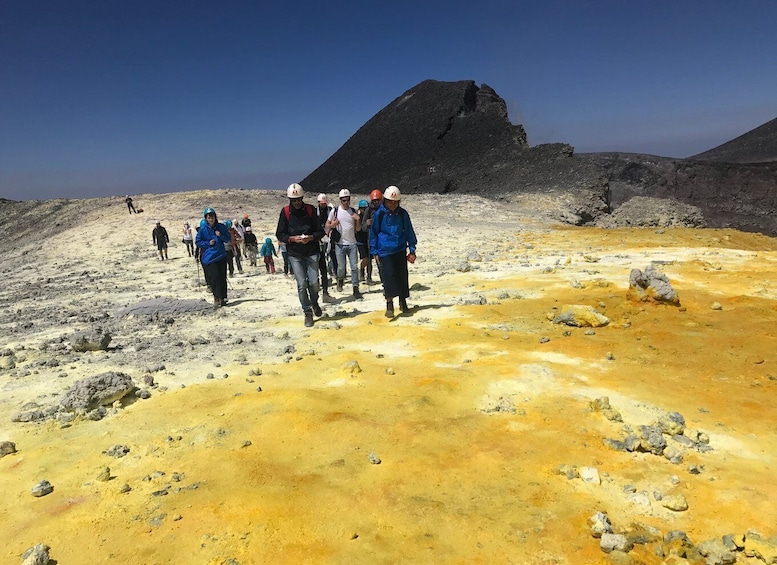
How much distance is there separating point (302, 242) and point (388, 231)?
1264 millimetres

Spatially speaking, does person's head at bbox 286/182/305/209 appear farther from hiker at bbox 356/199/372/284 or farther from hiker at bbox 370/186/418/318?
hiker at bbox 356/199/372/284

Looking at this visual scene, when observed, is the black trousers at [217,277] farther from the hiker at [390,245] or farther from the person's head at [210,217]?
the hiker at [390,245]

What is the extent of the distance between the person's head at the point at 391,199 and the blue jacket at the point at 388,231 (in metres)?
0.07

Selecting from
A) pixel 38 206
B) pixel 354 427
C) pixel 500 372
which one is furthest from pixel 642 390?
pixel 38 206

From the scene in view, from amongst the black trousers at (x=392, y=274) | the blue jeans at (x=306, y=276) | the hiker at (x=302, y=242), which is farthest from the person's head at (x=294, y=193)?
the black trousers at (x=392, y=274)

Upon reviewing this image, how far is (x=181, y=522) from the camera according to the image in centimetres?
280

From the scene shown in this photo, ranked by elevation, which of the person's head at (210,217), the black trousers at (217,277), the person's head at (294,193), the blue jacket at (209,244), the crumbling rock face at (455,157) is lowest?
A: the black trousers at (217,277)

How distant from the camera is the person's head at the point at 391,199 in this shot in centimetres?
723

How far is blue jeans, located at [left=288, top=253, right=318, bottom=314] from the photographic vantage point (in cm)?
743

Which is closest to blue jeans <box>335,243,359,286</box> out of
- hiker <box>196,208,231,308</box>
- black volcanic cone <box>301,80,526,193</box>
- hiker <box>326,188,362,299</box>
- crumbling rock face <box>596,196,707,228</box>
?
hiker <box>326,188,362,299</box>

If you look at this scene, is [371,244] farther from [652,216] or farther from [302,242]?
[652,216]

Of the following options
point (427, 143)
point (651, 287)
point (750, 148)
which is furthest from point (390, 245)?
point (750, 148)

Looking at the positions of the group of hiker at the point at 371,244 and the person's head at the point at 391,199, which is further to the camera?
the group of hiker at the point at 371,244

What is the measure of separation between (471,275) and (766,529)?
8457mm
